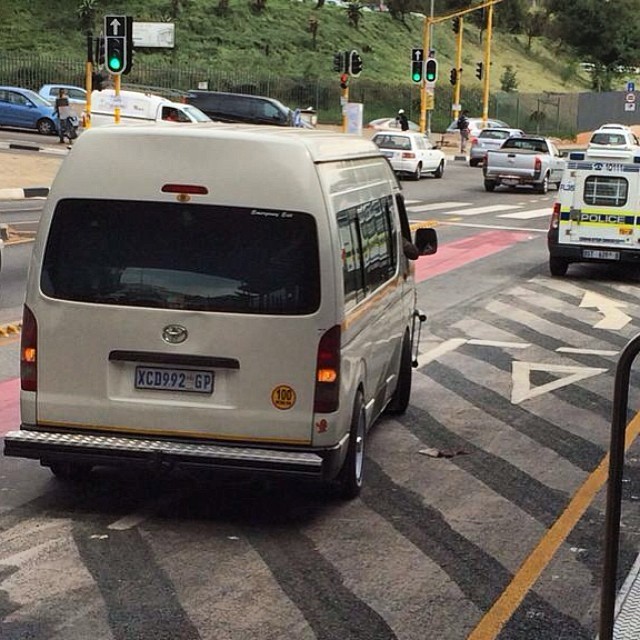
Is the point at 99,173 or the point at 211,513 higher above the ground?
the point at 99,173

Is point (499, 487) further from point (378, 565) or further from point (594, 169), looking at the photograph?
point (594, 169)

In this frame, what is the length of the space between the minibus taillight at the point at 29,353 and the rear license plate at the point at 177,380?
574 mm

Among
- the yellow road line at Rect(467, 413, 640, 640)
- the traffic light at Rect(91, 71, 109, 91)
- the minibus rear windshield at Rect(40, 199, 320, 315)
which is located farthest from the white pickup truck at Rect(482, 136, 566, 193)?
the minibus rear windshield at Rect(40, 199, 320, 315)

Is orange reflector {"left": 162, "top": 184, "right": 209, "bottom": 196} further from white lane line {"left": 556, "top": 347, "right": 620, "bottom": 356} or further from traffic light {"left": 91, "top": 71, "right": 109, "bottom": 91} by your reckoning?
traffic light {"left": 91, "top": 71, "right": 109, "bottom": 91}

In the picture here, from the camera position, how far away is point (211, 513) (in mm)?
7508

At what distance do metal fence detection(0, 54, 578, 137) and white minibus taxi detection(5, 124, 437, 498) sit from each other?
153ft

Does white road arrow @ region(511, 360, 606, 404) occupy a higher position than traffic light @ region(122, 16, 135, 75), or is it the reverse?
traffic light @ region(122, 16, 135, 75)

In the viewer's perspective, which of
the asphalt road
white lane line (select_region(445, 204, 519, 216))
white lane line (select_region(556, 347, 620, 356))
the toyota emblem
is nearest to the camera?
the asphalt road

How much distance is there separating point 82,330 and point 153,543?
3.89ft

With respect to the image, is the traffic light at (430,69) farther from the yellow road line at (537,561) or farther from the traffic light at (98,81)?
the yellow road line at (537,561)

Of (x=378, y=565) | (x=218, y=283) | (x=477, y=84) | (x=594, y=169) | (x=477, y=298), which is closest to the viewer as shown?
(x=378, y=565)

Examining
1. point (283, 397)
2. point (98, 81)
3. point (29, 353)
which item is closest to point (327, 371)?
point (283, 397)

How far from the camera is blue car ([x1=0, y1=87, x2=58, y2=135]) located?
4688cm

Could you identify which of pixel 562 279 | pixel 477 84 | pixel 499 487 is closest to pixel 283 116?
pixel 562 279
